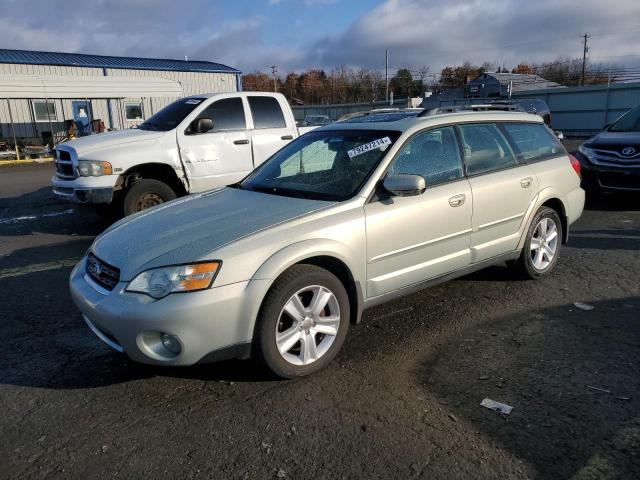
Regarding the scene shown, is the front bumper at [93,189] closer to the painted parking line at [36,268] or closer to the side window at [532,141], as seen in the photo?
the painted parking line at [36,268]

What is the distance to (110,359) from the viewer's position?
11.7ft

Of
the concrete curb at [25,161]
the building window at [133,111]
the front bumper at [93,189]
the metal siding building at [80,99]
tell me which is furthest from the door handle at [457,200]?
the building window at [133,111]

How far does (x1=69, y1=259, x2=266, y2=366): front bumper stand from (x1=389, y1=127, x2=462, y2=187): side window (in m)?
1.59

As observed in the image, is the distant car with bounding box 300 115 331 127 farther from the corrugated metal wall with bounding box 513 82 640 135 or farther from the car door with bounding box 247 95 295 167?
the corrugated metal wall with bounding box 513 82 640 135

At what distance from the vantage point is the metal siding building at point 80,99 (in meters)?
24.8

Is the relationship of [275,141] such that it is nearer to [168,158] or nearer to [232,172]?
[232,172]

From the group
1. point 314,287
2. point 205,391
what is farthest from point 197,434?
point 314,287

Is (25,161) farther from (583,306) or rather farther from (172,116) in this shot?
(583,306)

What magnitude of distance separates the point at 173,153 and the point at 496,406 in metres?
5.67

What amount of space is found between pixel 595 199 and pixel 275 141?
19.7 feet

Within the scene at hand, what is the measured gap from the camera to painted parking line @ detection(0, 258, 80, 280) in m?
5.56

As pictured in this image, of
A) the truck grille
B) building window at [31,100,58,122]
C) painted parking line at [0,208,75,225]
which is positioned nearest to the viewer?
the truck grille

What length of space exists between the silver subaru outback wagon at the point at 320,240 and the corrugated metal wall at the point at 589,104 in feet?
80.3

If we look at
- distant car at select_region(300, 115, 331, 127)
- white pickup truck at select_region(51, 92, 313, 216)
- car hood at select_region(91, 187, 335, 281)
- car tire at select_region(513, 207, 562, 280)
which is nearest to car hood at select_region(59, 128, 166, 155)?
white pickup truck at select_region(51, 92, 313, 216)
